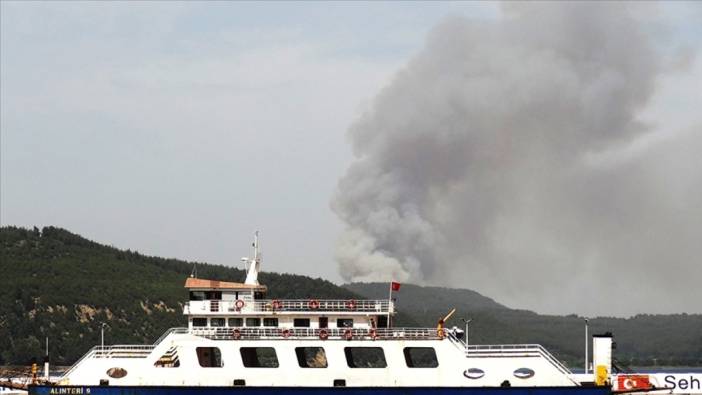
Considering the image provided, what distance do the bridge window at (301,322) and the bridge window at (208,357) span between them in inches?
147

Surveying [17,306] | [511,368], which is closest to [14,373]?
[511,368]

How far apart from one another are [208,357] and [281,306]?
13.4 feet

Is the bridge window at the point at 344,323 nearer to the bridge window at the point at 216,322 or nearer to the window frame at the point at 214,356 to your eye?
the bridge window at the point at 216,322

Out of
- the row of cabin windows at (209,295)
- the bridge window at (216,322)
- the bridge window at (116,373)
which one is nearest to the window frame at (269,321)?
the row of cabin windows at (209,295)

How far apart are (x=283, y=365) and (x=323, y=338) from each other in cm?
217

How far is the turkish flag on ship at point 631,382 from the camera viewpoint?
60.5 m

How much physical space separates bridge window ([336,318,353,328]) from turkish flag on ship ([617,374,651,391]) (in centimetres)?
1258

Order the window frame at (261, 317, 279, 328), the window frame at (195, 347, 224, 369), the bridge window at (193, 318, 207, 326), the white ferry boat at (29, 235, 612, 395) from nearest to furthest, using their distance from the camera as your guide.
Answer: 1. the white ferry boat at (29, 235, 612, 395)
2. the window frame at (195, 347, 224, 369)
3. the window frame at (261, 317, 279, 328)
4. the bridge window at (193, 318, 207, 326)

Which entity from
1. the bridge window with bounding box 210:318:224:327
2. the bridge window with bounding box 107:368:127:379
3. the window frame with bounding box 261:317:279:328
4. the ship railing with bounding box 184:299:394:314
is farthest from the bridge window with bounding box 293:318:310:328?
the bridge window with bounding box 107:368:127:379

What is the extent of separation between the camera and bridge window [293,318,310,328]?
6075cm

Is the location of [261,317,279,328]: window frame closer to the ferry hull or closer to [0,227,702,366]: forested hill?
the ferry hull

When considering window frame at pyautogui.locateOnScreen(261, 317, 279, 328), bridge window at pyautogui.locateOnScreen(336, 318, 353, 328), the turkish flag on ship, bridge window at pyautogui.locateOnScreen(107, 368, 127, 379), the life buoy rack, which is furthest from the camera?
window frame at pyautogui.locateOnScreen(261, 317, 279, 328)

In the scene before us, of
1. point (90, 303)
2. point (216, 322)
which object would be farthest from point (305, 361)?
point (90, 303)

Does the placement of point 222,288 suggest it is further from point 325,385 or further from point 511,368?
point 511,368
